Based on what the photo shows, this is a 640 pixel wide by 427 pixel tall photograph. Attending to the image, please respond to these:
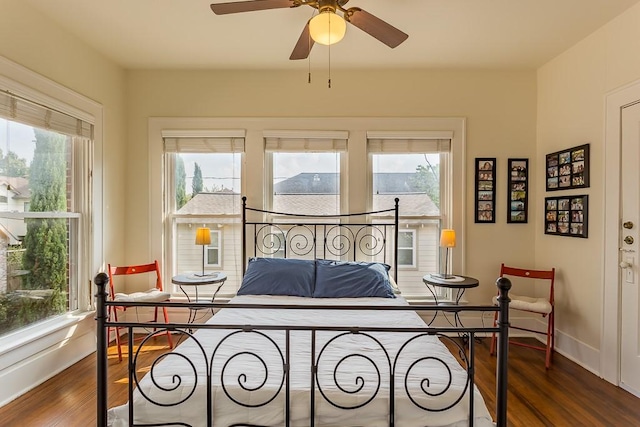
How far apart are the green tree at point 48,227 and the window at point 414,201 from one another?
274 centimetres

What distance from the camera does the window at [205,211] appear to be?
3.71m

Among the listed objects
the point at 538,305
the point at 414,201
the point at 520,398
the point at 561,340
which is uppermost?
the point at 414,201

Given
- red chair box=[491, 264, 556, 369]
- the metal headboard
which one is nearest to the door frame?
red chair box=[491, 264, 556, 369]

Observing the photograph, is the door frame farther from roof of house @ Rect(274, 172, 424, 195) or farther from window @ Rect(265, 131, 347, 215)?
window @ Rect(265, 131, 347, 215)

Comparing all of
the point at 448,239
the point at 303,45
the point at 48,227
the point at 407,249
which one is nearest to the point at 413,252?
the point at 407,249

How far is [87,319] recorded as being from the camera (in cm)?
307

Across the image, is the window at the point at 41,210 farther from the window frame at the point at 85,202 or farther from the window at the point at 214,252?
the window at the point at 214,252

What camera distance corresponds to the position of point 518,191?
141 inches

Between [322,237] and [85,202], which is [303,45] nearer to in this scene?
[322,237]

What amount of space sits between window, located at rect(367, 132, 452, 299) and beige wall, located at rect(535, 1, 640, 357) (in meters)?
0.97

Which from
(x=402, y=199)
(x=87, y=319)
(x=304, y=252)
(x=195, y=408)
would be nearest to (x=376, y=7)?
(x=402, y=199)

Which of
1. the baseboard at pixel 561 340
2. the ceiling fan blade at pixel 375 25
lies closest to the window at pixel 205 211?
the ceiling fan blade at pixel 375 25

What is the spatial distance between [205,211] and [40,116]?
5.08 feet

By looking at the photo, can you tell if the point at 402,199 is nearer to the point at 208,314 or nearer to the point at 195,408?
the point at 208,314
